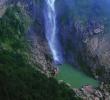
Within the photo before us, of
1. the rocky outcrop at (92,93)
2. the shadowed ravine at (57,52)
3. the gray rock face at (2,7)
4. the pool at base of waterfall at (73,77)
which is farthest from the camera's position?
the gray rock face at (2,7)

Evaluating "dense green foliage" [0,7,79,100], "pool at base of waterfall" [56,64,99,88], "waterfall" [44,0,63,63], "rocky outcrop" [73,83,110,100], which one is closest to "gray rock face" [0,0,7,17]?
"dense green foliage" [0,7,79,100]

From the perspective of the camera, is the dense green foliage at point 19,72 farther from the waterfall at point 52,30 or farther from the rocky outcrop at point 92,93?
the waterfall at point 52,30

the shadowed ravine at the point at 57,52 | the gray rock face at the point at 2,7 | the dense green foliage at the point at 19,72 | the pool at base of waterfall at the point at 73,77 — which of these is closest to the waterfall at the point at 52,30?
the shadowed ravine at the point at 57,52

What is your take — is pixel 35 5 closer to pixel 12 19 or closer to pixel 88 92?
pixel 12 19

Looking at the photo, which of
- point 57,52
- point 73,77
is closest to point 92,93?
point 73,77

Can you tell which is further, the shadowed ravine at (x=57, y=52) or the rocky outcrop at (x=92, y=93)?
the shadowed ravine at (x=57, y=52)

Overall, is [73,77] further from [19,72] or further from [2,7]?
[2,7]

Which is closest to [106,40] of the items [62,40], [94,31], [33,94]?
[94,31]
